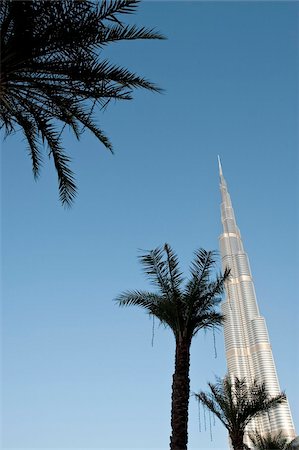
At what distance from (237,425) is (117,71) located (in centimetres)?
1413

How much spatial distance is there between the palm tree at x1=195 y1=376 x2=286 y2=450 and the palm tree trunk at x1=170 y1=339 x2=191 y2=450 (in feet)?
22.7

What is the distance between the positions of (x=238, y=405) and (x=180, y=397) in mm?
7201

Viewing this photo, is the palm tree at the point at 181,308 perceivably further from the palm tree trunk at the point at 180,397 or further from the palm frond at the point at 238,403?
the palm frond at the point at 238,403

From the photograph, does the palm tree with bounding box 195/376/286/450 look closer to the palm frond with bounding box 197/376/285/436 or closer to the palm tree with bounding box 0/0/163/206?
the palm frond with bounding box 197/376/285/436

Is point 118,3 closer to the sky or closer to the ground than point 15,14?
closer to the sky

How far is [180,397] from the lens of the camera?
36.6ft

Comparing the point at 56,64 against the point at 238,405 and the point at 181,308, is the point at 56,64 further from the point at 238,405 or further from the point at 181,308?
Answer: the point at 238,405

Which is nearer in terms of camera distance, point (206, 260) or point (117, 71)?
point (117, 71)

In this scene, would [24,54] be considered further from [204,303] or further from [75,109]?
[204,303]

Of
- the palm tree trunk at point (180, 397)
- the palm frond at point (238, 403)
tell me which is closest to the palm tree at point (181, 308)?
the palm tree trunk at point (180, 397)

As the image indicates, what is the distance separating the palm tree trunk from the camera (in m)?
10.7

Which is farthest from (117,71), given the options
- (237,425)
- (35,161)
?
(237,425)

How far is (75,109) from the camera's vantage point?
874cm

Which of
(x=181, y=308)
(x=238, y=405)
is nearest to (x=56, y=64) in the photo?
(x=181, y=308)
